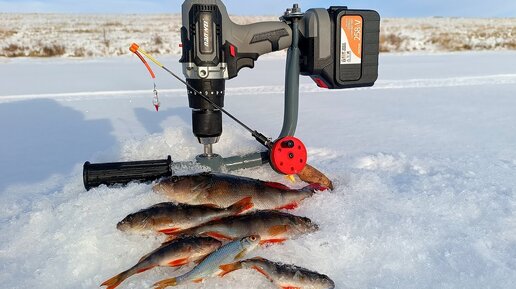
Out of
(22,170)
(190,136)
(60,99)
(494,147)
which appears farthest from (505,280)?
(60,99)

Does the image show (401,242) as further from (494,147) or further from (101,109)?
(101,109)

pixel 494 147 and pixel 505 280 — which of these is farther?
pixel 494 147

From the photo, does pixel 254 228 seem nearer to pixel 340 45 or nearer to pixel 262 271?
pixel 262 271

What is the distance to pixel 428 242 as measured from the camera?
1758mm

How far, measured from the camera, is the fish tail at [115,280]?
4.71ft

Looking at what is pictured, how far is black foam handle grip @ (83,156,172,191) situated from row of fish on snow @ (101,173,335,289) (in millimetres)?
184

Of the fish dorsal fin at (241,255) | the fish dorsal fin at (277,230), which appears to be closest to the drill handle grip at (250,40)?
the fish dorsal fin at (277,230)

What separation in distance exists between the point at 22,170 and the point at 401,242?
107 inches

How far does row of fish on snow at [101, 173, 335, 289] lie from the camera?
1.46 m

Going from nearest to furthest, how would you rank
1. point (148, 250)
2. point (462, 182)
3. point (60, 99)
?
point (148, 250), point (462, 182), point (60, 99)

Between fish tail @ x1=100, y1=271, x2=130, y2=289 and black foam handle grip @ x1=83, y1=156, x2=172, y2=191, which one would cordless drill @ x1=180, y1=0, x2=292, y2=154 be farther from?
fish tail @ x1=100, y1=271, x2=130, y2=289

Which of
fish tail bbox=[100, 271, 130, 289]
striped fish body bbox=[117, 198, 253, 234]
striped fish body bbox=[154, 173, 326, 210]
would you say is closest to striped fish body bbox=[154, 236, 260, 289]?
fish tail bbox=[100, 271, 130, 289]

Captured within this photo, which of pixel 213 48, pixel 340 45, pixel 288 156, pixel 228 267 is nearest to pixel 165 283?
pixel 228 267

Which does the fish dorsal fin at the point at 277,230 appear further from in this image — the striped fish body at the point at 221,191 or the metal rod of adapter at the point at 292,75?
the metal rod of adapter at the point at 292,75
